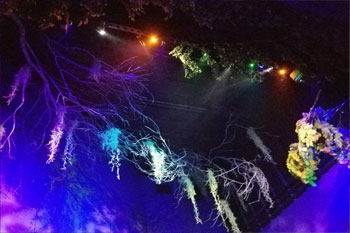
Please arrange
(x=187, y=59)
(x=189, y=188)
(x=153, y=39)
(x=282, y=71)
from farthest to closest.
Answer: (x=189, y=188)
(x=282, y=71)
(x=187, y=59)
(x=153, y=39)

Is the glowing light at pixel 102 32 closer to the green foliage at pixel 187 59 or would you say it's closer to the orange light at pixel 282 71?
the green foliage at pixel 187 59

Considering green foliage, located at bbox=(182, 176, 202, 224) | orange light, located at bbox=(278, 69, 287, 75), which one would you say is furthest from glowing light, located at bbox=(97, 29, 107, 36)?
green foliage, located at bbox=(182, 176, 202, 224)

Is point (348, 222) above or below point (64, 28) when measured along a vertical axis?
below

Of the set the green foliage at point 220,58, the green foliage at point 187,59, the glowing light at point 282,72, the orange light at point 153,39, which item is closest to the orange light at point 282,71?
the glowing light at point 282,72

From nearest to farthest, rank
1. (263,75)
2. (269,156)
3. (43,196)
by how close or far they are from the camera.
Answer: (43,196), (263,75), (269,156)

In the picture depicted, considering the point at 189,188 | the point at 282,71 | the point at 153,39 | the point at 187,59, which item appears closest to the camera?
the point at 153,39

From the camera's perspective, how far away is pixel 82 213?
137 inches

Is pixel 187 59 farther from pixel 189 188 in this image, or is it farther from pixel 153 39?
pixel 189 188

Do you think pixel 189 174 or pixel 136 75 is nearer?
pixel 136 75

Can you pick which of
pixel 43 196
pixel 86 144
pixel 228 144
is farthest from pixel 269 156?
pixel 43 196

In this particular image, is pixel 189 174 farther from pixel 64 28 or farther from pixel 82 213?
pixel 64 28

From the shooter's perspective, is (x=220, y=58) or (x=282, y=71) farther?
(x=282, y=71)

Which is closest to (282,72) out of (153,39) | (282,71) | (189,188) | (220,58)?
(282,71)

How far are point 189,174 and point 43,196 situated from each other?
7.33 ft
